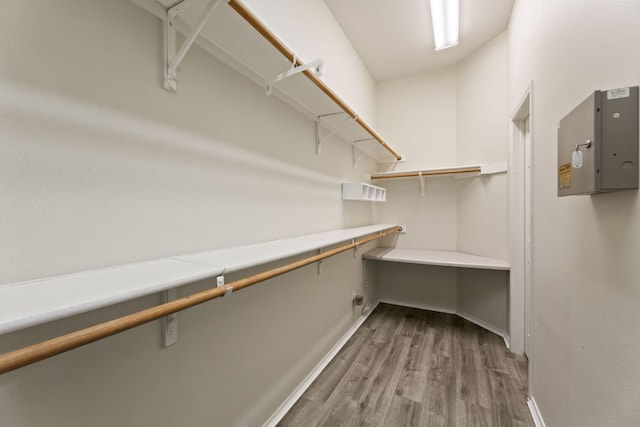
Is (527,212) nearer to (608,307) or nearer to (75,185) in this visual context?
(608,307)

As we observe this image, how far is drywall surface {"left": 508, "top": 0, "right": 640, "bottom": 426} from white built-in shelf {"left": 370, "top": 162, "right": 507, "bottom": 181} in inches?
36.1

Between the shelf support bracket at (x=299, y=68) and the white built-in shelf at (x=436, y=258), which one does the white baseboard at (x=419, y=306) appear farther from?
the shelf support bracket at (x=299, y=68)

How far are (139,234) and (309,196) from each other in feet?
3.53

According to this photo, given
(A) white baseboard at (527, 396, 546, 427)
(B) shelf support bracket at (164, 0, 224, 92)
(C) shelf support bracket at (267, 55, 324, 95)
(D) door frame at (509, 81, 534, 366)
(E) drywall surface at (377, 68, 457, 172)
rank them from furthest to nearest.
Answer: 1. (E) drywall surface at (377, 68, 457, 172)
2. (D) door frame at (509, 81, 534, 366)
3. (A) white baseboard at (527, 396, 546, 427)
4. (C) shelf support bracket at (267, 55, 324, 95)
5. (B) shelf support bracket at (164, 0, 224, 92)

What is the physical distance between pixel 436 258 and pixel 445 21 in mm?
2117

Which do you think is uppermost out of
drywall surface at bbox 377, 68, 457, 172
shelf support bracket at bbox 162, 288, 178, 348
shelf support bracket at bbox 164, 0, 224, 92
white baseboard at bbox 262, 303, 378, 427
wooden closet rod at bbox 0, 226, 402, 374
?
drywall surface at bbox 377, 68, 457, 172

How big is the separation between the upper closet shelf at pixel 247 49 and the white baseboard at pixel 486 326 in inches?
93.6

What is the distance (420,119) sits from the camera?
10.1 feet

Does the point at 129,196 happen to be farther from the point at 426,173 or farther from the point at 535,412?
the point at 426,173

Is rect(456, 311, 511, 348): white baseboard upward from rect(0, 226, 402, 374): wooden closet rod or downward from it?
downward

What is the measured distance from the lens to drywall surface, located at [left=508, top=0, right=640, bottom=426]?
2.42 feet

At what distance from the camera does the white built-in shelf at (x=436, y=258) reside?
2.29 metres

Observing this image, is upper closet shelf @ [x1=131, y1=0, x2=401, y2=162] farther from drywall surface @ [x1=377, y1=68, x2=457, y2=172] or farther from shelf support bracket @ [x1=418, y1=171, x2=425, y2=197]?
drywall surface @ [x1=377, y1=68, x2=457, y2=172]

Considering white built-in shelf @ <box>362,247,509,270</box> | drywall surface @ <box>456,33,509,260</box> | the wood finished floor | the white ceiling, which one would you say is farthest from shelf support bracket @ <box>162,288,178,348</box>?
drywall surface @ <box>456,33,509,260</box>
